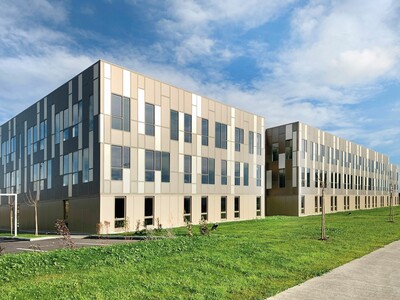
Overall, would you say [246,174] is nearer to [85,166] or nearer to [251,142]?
[251,142]

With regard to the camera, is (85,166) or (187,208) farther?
(187,208)

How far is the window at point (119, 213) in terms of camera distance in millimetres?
27531

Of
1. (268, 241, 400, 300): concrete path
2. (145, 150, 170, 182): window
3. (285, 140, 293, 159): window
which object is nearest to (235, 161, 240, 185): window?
(145, 150, 170, 182): window

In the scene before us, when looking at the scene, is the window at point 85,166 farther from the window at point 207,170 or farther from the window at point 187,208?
the window at point 207,170

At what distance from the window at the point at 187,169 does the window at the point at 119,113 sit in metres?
7.50

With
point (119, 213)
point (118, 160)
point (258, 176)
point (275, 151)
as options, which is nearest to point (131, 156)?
point (118, 160)

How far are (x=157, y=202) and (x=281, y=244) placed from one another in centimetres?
1763

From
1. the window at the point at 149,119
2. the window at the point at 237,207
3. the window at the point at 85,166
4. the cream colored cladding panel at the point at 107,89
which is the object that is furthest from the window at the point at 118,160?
the window at the point at 237,207

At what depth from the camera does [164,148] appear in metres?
31.7

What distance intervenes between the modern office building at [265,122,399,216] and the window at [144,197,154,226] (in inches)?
866

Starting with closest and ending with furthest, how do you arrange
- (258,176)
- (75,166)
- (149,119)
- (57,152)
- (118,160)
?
(118,160) < (75,166) < (149,119) < (57,152) < (258,176)

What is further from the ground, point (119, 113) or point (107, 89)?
point (107, 89)

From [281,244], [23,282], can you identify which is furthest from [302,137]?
[23,282]

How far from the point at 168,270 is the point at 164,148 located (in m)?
22.7
